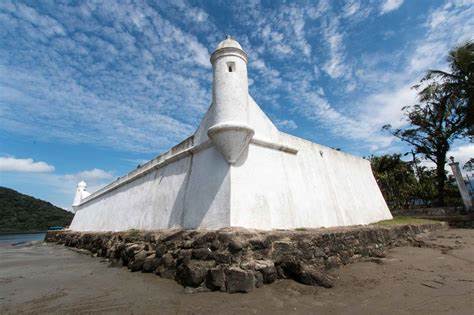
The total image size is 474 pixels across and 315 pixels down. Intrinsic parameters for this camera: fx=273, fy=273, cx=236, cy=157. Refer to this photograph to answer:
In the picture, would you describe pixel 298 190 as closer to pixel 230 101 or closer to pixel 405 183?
pixel 230 101

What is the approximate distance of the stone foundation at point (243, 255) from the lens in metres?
4.65

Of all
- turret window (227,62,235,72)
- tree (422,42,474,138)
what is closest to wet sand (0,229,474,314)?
turret window (227,62,235,72)

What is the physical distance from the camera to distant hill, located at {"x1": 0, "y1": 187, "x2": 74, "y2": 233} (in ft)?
184

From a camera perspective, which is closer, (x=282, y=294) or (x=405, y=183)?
(x=282, y=294)

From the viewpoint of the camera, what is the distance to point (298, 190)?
7688 mm

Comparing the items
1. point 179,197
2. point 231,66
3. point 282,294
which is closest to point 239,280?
point 282,294

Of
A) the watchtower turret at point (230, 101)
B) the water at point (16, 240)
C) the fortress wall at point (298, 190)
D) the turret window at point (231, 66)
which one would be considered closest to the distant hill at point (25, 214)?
the water at point (16, 240)

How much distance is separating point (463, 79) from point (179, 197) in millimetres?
17909

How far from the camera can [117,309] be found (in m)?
4.02

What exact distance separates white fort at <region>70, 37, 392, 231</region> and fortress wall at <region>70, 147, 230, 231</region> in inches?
1.0

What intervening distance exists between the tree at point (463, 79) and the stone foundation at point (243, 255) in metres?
13.8

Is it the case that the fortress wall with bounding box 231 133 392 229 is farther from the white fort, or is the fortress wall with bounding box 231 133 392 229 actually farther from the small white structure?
the small white structure

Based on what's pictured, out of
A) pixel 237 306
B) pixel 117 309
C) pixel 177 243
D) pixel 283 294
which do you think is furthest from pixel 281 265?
pixel 117 309

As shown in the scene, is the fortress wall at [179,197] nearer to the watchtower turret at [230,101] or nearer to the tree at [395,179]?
the watchtower turret at [230,101]
